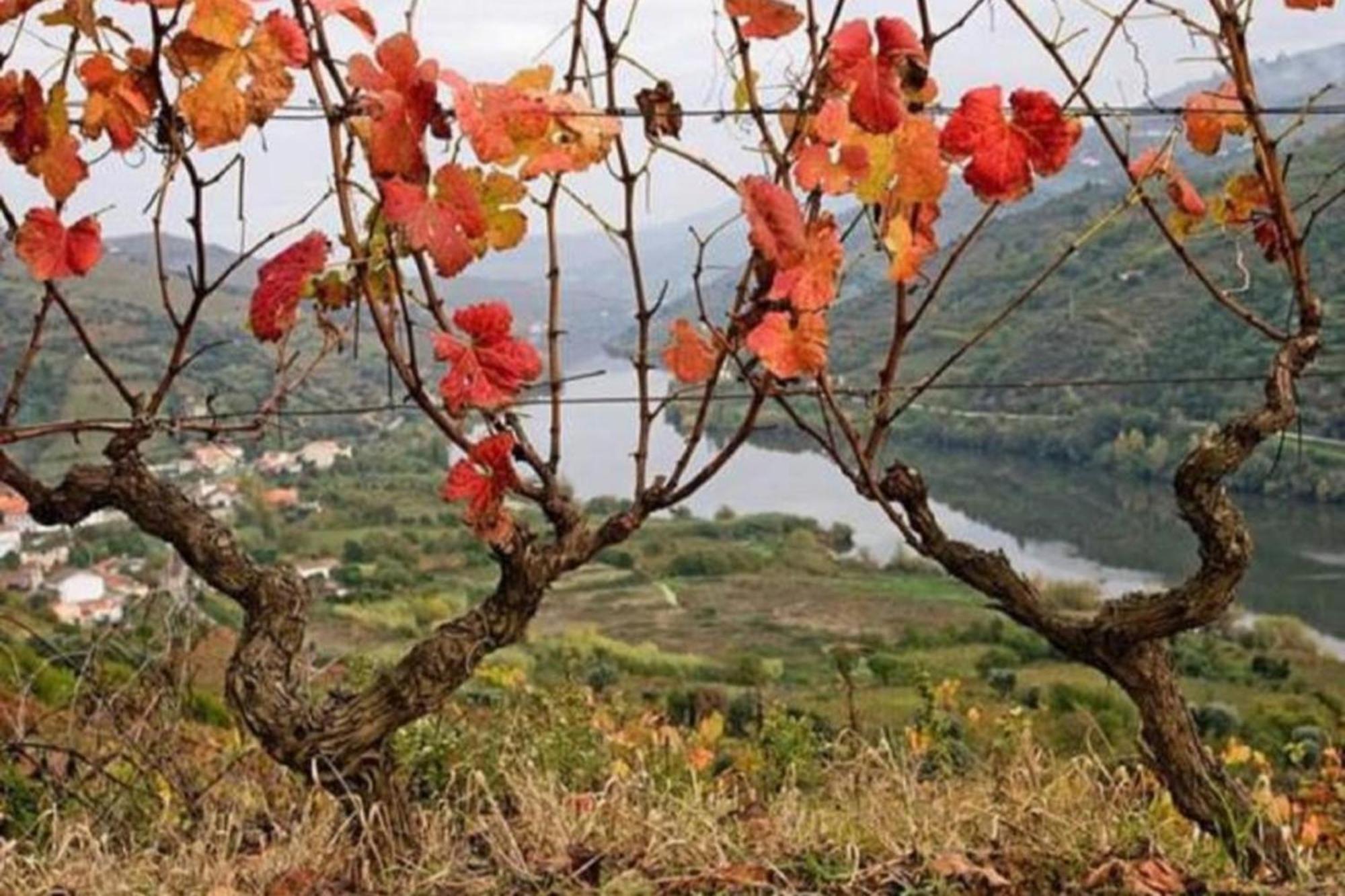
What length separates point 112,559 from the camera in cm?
3500

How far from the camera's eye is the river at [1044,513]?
131ft

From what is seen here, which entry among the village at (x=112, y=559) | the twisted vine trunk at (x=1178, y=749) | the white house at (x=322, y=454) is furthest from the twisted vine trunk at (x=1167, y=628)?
the white house at (x=322, y=454)

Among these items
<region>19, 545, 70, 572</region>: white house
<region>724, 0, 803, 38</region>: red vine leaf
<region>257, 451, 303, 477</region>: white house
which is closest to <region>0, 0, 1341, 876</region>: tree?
<region>724, 0, 803, 38</region>: red vine leaf

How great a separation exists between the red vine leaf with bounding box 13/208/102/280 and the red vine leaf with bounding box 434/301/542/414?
0.47m

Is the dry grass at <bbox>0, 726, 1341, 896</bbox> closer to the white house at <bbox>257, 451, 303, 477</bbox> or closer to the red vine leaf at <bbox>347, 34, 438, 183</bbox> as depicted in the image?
the red vine leaf at <bbox>347, 34, 438, 183</bbox>

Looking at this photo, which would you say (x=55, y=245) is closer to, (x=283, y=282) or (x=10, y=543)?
(x=283, y=282)

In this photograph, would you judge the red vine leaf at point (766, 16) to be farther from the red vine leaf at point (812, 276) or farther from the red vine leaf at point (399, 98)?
the red vine leaf at point (399, 98)

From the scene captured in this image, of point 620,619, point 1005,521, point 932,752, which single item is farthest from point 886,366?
point 1005,521

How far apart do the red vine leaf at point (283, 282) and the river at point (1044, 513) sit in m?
28.1

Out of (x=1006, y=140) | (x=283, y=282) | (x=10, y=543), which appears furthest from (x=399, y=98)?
(x=10, y=543)

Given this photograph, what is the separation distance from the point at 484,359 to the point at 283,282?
9.5 inches

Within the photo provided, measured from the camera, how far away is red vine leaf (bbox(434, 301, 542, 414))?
70.6 inches

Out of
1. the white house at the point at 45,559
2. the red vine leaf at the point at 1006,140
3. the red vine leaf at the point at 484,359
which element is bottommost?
the white house at the point at 45,559

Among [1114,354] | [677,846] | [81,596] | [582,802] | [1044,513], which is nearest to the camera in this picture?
[677,846]
